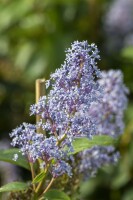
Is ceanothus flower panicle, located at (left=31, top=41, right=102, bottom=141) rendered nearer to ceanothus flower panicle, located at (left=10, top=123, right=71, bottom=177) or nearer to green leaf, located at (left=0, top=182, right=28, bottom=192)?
ceanothus flower panicle, located at (left=10, top=123, right=71, bottom=177)

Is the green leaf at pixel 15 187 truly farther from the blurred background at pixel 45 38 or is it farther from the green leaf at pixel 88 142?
the blurred background at pixel 45 38

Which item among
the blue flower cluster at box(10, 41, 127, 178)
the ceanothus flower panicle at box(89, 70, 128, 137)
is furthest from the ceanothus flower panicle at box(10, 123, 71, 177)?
the ceanothus flower panicle at box(89, 70, 128, 137)

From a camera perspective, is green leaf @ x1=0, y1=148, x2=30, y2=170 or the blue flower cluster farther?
green leaf @ x1=0, y1=148, x2=30, y2=170

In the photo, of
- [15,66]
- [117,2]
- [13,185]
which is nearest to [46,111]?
[13,185]

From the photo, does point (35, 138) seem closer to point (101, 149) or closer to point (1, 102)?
point (101, 149)

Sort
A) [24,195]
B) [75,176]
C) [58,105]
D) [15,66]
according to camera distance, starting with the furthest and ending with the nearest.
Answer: [15,66]
[75,176]
[24,195]
[58,105]

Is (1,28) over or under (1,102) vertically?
over

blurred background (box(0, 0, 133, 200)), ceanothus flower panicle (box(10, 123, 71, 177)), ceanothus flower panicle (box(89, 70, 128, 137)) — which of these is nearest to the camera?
ceanothus flower panicle (box(10, 123, 71, 177))
